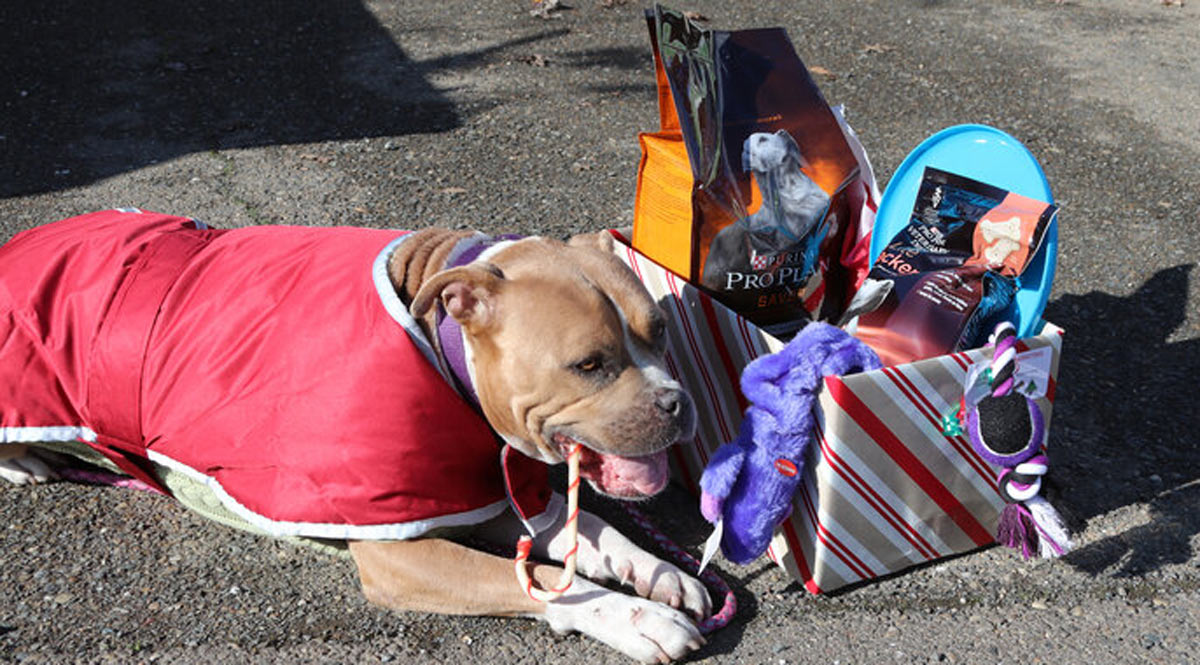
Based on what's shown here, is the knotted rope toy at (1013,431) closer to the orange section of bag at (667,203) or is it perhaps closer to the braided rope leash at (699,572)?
the braided rope leash at (699,572)

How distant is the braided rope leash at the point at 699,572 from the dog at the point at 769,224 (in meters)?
0.66

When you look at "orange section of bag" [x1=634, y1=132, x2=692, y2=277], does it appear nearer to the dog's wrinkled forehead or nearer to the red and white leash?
the dog's wrinkled forehead

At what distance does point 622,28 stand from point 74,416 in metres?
4.85

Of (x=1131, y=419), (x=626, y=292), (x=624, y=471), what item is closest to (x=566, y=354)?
(x=626, y=292)

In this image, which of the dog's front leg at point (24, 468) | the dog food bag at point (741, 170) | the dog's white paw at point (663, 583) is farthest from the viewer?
the dog's front leg at point (24, 468)

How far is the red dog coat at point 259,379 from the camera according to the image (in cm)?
254

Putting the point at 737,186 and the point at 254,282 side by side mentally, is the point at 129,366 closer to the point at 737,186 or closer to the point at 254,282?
the point at 254,282

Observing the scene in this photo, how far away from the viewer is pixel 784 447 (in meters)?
2.54

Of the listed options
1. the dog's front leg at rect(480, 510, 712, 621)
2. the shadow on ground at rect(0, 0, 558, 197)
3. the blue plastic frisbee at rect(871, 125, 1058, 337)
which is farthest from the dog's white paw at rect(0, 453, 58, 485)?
the blue plastic frisbee at rect(871, 125, 1058, 337)

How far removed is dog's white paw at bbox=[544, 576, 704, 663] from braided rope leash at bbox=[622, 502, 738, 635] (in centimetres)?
7

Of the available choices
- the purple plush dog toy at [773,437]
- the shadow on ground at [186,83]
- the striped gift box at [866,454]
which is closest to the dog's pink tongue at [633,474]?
the purple plush dog toy at [773,437]

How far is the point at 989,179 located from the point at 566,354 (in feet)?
4.96

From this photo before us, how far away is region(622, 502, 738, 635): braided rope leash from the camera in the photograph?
8.67 feet

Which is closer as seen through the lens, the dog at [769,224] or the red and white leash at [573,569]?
the red and white leash at [573,569]
